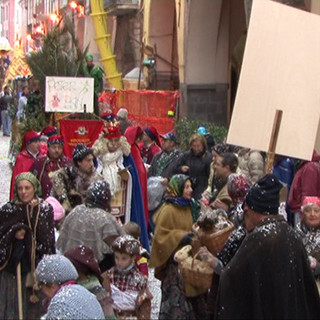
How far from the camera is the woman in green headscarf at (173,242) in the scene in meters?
7.13

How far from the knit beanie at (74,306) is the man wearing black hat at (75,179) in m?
4.85

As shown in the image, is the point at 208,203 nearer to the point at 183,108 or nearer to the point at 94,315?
the point at 94,315

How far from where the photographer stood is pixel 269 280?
4.63 m

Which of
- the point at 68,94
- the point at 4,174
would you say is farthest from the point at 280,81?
the point at 4,174

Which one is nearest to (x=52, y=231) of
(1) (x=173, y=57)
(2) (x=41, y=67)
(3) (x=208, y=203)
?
(3) (x=208, y=203)

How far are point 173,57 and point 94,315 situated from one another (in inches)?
885

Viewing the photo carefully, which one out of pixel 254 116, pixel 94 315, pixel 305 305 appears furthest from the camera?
pixel 254 116

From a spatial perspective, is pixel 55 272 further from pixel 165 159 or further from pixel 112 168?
pixel 165 159

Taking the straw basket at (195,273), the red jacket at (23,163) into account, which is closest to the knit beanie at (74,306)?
the straw basket at (195,273)

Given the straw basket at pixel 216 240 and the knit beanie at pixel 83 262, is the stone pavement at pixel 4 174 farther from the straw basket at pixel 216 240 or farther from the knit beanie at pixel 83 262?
the knit beanie at pixel 83 262

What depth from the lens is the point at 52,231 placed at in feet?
23.4

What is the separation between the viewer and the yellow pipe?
98.8 feet

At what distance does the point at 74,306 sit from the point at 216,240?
9.63 ft

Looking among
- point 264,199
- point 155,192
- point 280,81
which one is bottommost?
point 155,192
